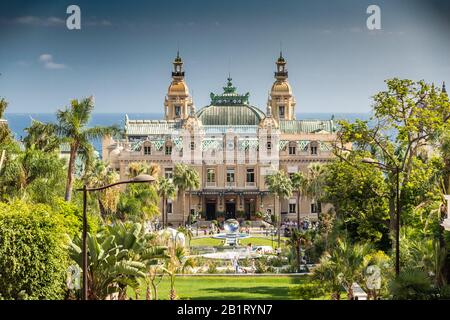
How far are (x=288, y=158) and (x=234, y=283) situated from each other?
52.2 m

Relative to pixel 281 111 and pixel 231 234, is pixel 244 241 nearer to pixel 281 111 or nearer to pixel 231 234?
pixel 231 234

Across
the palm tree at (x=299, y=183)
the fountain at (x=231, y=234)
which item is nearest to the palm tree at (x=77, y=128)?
the fountain at (x=231, y=234)

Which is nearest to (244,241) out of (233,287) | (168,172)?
(168,172)

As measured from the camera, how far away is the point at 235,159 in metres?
95.3

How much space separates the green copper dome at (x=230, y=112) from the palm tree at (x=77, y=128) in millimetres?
65428

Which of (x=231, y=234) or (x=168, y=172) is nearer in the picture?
(x=231, y=234)

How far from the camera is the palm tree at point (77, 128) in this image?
40.4 metres

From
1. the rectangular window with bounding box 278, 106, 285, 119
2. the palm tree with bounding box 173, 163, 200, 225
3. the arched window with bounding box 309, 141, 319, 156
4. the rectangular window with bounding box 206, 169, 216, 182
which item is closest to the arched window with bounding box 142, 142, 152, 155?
the rectangular window with bounding box 206, 169, 216, 182

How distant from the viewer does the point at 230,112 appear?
107875 millimetres

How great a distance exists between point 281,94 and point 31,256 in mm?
86583

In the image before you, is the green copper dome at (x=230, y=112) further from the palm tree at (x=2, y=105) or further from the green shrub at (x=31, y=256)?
the green shrub at (x=31, y=256)

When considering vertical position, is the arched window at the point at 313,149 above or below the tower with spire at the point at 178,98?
below
